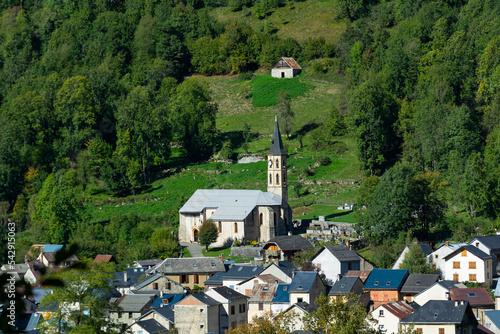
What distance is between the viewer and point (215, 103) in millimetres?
89438

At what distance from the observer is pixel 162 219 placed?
72.4m

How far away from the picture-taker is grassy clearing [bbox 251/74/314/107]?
94.3 meters

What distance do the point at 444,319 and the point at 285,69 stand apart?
63.4 metres

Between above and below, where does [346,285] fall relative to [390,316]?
above

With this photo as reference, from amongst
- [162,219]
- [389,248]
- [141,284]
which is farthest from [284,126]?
[141,284]

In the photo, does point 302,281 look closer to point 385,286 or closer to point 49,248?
point 385,286

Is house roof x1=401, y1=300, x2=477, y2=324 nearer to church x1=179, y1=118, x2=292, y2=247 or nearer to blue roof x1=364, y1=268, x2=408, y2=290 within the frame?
blue roof x1=364, y1=268, x2=408, y2=290

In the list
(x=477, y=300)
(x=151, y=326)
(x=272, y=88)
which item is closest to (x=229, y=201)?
(x=151, y=326)

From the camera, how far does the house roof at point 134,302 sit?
149 feet

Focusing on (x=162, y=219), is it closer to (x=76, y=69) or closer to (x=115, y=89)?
(x=115, y=89)

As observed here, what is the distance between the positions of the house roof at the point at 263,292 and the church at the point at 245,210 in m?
19.0

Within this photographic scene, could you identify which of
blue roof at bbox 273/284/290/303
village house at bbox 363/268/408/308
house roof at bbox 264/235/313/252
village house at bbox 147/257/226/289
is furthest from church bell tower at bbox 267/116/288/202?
village house at bbox 363/268/408/308

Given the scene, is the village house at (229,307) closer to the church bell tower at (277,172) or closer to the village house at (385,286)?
the village house at (385,286)

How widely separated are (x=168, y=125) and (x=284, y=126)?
12348 mm
